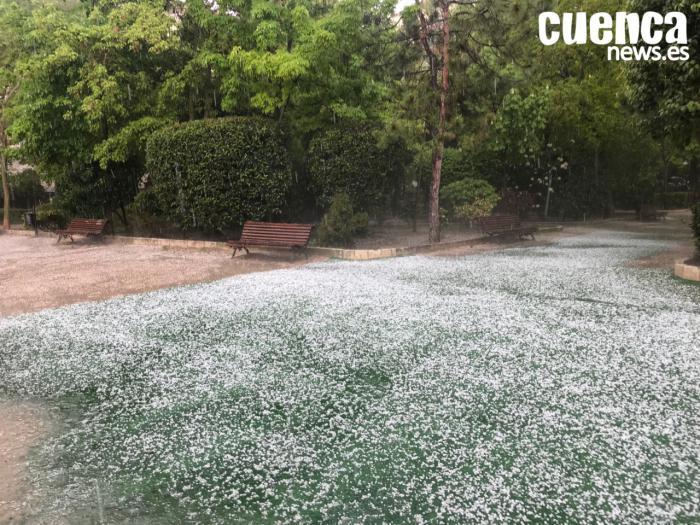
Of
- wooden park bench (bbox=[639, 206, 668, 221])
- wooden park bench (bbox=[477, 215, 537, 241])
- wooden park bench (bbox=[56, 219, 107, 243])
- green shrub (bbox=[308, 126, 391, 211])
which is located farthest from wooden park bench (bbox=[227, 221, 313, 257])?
wooden park bench (bbox=[639, 206, 668, 221])

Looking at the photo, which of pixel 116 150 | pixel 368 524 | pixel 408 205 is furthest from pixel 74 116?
pixel 368 524

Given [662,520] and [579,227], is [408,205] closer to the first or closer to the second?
[579,227]

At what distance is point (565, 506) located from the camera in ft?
9.71

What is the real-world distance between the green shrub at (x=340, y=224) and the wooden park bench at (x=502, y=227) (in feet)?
12.3

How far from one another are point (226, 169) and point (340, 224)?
12.0 ft

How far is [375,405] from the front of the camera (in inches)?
171

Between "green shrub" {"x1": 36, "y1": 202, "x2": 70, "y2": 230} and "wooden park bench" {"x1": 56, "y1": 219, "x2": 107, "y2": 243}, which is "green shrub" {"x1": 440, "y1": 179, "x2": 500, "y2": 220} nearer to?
"wooden park bench" {"x1": 56, "y1": 219, "x2": 107, "y2": 243}

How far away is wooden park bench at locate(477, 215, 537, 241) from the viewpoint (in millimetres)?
15422

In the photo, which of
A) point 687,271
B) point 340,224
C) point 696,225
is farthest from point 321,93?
point 687,271

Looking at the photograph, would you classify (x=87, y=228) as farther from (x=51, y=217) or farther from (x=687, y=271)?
(x=687, y=271)

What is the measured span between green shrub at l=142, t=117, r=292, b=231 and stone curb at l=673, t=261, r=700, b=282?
9955 millimetres

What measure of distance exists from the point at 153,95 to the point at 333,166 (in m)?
7.37

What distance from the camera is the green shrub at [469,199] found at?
1756cm

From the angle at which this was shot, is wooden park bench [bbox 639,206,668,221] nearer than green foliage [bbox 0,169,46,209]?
Yes
